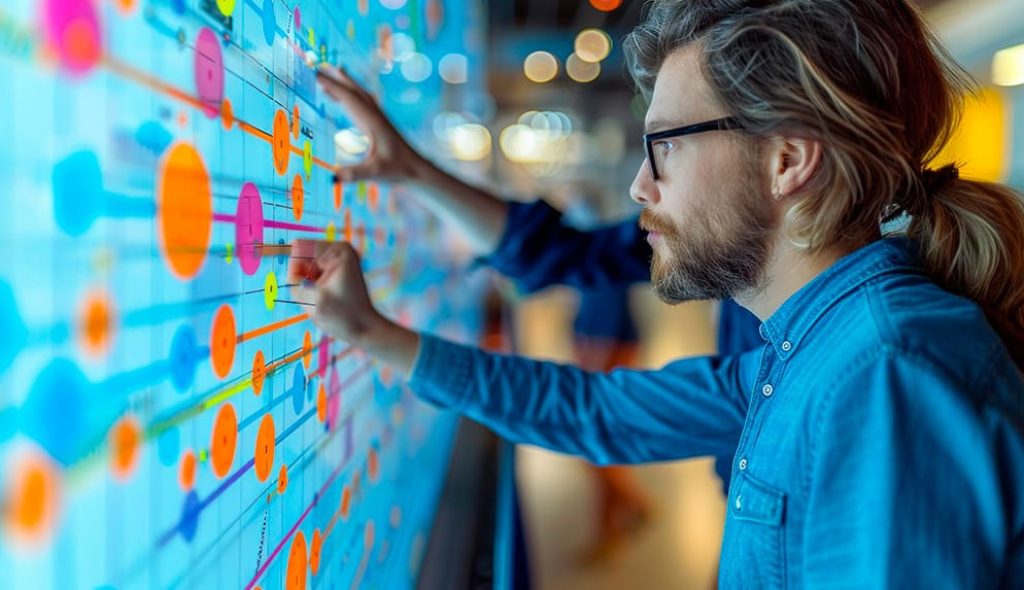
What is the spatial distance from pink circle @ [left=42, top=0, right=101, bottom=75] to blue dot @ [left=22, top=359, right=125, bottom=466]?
0.17 m

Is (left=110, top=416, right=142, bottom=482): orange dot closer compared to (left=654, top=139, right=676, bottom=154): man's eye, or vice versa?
(left=110, top=416, right=142, bottom=482): orange dot

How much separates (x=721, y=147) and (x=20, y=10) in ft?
2.90

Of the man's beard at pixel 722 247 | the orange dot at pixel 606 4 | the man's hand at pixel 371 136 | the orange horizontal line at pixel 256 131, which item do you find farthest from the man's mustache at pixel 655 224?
the orange dot at pixel 606 4

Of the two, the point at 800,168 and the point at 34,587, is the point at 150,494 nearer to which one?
the point at 34,587

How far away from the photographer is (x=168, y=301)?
1.87 ft

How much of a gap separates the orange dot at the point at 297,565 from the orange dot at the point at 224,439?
0.24m

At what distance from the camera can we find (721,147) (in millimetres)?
1094

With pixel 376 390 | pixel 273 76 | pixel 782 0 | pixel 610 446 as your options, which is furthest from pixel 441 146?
pixel 273 76

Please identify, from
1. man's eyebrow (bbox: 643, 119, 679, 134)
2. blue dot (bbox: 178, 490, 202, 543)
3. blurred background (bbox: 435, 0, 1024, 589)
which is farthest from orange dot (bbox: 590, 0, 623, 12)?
blue dot (bbox: 178, 490, 202, 543)

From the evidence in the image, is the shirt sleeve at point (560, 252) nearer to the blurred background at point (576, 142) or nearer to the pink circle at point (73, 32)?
the blurred background at point (576, 142)

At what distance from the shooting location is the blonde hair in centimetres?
104

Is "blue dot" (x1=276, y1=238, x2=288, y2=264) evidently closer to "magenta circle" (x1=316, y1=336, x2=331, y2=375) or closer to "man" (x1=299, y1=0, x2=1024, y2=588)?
"man" (x1=299, y1=0, x2=1024, y2=588)

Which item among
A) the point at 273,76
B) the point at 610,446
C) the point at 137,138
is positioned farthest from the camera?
the point at 610,446

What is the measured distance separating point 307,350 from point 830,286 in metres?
0.67
